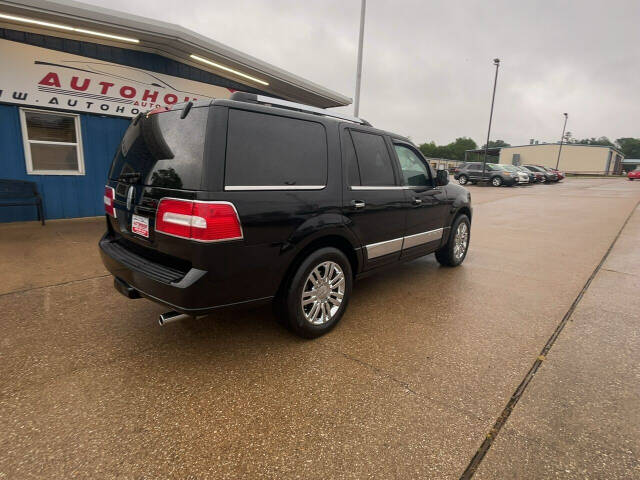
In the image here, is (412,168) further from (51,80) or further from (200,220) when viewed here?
(51,80)

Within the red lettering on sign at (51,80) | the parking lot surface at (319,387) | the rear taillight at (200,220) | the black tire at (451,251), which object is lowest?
the parking lot surface at (319,387)

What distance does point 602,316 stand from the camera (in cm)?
371

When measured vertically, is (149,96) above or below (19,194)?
above

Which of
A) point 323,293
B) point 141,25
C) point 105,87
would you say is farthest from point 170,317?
point 105,87

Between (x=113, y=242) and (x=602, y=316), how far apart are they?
486cm

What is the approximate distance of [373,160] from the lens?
3656 millimetres

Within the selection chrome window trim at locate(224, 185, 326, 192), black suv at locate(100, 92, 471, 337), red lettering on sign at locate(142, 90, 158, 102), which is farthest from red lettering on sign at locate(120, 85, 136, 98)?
chrome window trim at locate(224, 185, 326, 192)

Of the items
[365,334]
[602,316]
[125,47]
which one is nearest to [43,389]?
[365,334]

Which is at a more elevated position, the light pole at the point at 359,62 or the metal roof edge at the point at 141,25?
the light pole at the point at 359,62

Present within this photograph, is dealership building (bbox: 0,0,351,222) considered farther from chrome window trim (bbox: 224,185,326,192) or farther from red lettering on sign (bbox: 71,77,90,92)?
chrome window trim (bbox: 224,185,326,192)

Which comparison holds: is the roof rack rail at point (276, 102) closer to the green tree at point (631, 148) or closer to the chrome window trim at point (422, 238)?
the chrome window trim at point (422, 238)

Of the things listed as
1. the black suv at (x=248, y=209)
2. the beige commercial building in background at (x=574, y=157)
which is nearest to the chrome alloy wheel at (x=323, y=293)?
the black suv at (x=248, y=209)

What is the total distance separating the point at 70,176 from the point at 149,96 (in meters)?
2.45

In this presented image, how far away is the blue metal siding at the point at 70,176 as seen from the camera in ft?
22.0
